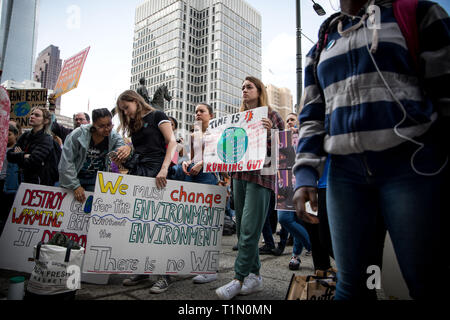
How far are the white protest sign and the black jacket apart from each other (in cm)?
236

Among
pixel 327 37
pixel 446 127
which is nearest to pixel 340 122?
pixel 446 127

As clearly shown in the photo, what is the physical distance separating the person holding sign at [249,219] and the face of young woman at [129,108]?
1282 mm

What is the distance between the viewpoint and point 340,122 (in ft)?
3.70

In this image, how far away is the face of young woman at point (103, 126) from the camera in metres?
3.20

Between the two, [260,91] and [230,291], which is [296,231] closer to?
[230,291]

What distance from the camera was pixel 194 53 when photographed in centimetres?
8481

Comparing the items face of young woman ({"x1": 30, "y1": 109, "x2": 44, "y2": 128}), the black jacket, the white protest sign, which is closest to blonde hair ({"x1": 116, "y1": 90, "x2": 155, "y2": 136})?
the white protest sign

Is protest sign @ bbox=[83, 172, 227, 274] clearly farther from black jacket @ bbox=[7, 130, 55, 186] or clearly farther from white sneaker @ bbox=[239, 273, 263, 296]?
black jacket @ bbox=[7, 130, 55, 186]

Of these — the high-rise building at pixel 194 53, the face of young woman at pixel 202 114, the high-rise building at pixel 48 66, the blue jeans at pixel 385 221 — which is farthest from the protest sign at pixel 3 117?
the high-rise building at pixel 194 53

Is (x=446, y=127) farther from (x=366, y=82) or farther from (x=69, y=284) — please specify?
(x=69, y=284)

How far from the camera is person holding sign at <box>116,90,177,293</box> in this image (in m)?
2.83

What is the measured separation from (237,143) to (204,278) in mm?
1428

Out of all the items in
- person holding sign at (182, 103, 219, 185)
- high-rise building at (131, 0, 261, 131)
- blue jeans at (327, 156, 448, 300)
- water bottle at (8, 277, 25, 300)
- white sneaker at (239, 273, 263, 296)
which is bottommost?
white sneaker at (239, 273, 263, 296)

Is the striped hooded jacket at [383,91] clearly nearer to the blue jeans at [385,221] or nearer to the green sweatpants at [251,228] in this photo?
the blue jeans at [385,221]
